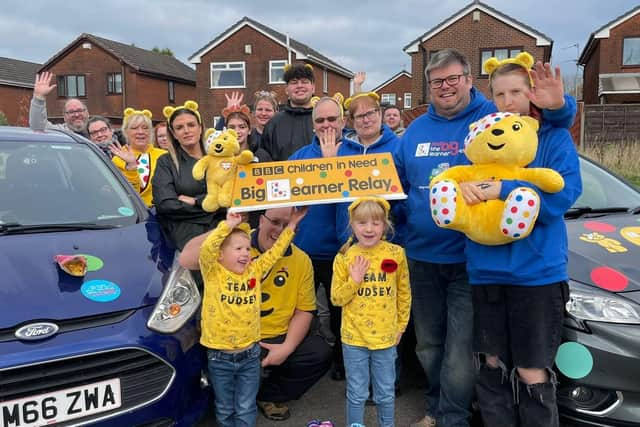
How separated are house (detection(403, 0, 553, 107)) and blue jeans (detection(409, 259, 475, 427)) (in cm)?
2394

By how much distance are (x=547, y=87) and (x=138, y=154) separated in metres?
3.76

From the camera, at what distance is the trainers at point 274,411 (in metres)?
3.26

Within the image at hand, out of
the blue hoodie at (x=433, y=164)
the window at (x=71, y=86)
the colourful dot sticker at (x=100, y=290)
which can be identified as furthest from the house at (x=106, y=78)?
the blue hoodie at (x=433, y=164)

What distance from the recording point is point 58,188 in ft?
11.2

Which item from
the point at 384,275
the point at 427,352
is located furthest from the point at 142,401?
the point at 427,352

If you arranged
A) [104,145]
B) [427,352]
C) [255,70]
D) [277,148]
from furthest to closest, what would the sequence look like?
[255,70] → [104,145] → [277,148] → [427,352]

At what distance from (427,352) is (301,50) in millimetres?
29274

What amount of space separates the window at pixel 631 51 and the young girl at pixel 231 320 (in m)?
31.3

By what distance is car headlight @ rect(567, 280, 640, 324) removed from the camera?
101 inches

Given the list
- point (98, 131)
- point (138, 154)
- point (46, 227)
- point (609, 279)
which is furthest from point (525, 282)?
point (98, 131)

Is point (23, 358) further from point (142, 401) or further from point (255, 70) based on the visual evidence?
point (255, 70)

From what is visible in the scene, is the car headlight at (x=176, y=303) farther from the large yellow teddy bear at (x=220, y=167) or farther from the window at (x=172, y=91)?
the window at (x=172, y=91)

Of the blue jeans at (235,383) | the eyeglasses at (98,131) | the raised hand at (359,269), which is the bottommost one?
the blue jeans at (235,383)

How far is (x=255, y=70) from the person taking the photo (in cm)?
2959
